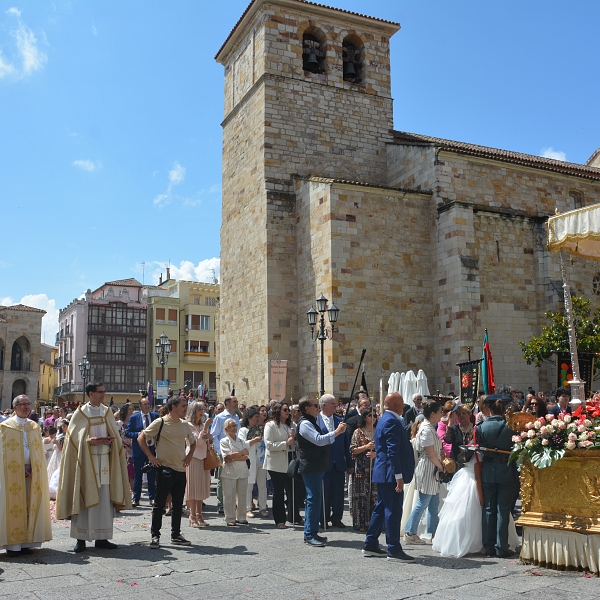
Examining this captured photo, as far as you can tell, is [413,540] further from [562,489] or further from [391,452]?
[562,489]

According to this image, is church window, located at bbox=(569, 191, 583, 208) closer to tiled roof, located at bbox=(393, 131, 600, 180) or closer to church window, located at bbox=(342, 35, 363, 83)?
tiled roof, located at bbox=(393, 131, 600, 180)

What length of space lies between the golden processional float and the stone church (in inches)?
492

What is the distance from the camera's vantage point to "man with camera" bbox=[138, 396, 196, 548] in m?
7.64

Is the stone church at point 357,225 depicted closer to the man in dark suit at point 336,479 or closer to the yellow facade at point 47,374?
the man in dark suit at point 336,479

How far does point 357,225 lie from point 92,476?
14.1m

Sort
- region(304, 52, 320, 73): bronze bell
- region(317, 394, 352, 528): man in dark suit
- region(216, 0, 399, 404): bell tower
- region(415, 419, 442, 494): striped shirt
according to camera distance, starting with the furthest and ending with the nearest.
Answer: region(304, 52, 320, 73): bronze bell, region(216, 0, 399, 404): bell tower, region(317, 394, 352, 528): man in dark suit, region(415, 419, 442, 494): striped shirt

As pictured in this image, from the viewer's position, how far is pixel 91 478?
7.54 m

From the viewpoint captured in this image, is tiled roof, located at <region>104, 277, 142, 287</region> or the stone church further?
tiled roof, located at <region>104, 277, 142, 287</region>

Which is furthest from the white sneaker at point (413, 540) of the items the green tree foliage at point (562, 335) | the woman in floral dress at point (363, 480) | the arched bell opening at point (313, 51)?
the arched bell opening at point (313, 51)

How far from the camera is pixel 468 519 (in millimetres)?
7270

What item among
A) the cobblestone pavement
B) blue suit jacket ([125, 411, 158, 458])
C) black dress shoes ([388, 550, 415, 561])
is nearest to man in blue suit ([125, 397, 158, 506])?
blue suit jacket ([125, 411, 158, 458])

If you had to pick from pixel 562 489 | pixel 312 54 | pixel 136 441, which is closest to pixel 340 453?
pixel 562 489

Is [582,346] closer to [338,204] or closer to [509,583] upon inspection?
[338,204]

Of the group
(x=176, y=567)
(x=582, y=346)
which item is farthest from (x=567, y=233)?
(x=582, y=346)
